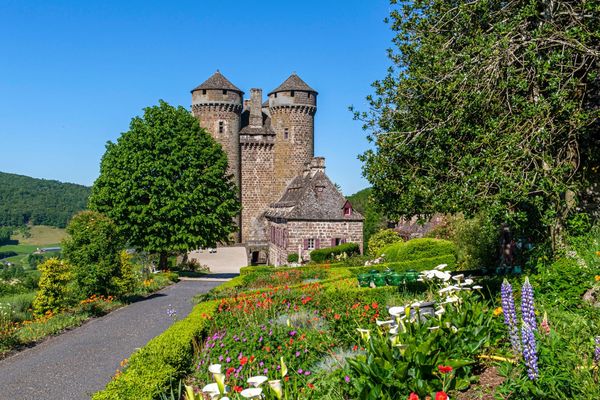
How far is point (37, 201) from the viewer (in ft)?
427

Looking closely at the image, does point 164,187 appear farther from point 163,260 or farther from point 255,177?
point 255,177

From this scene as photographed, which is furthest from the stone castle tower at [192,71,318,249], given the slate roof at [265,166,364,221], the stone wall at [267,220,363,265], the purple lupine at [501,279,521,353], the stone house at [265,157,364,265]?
the purple lupine at [501,279,521,353]

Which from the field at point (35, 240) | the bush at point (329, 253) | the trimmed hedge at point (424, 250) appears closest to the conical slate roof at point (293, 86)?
the bush at point (329, 253)

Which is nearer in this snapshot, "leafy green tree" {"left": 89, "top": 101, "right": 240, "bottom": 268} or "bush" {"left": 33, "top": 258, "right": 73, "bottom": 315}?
"bush" {"left": 33, "top": 258, "right": 73, "bottom": 315}

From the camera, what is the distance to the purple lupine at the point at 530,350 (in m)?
4.41

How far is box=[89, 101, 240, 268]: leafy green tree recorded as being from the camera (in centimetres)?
3070

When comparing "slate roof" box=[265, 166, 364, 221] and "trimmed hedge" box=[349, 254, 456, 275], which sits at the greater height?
"slate roof" box=[265, 166, 364, 221]

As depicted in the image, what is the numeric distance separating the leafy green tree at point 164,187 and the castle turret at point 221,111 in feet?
47.3

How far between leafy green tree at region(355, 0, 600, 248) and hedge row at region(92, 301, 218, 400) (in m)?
5.67

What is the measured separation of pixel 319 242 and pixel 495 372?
28348mm

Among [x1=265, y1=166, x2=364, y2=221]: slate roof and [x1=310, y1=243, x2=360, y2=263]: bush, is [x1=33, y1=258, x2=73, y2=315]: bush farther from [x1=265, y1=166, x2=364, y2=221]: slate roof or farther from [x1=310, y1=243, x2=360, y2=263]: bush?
[x1=265, y1=166, x2=364, y2=221]: slate roof

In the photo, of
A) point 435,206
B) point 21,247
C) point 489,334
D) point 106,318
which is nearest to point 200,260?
point 106,318

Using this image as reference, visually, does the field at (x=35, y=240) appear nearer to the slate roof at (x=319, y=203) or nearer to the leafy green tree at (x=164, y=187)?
the leafy green tree at (x=164, y=187)

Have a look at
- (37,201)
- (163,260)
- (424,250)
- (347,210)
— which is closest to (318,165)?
(347,210)
